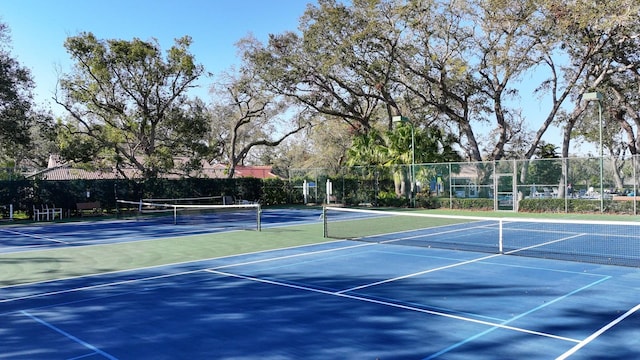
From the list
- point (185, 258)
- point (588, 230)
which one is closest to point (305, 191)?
point (588, 230)

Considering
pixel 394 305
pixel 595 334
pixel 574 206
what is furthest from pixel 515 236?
pixel 574 206

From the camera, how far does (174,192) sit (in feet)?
105

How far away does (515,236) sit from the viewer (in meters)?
15.8

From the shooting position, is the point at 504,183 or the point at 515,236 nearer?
the point at 515,236

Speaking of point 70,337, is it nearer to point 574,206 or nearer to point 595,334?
point 595,334

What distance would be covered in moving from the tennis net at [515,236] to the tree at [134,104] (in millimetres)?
17497

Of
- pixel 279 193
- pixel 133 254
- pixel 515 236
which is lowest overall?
pixel 133 254

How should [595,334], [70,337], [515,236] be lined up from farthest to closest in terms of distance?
[515,236]
[70,337]
[595,334]

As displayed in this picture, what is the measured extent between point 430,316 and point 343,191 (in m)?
29.0

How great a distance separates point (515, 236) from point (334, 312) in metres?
10.6

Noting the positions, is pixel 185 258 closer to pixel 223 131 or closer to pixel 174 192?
pixel 174 192

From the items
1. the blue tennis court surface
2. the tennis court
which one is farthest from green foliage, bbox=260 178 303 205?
the blue tennis court surface

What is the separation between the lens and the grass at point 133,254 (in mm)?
10820

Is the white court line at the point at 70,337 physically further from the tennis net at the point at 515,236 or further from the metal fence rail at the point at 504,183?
the metal fence rail at the point at 504,183
